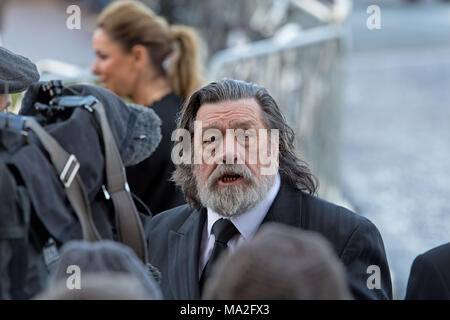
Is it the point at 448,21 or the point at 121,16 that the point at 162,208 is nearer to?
the point at 121,16

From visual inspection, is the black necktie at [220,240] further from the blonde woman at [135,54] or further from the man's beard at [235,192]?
the blonde woman at [135,54]

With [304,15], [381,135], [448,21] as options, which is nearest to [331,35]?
[304,15]

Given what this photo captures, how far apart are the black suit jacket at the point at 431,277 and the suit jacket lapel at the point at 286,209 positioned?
1.35ft

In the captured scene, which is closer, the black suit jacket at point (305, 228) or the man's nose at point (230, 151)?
the black suit jacket at point (305, 228)

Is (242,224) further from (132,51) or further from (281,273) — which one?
(132,51)

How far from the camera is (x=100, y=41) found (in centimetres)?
503

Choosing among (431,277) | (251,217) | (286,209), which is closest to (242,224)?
(251,217)

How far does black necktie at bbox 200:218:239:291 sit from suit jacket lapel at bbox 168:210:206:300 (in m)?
0.04

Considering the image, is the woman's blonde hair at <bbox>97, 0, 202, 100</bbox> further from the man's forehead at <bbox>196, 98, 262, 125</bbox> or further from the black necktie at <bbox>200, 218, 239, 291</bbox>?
the black necktie at <bbox>200, 218, 239, 291</bbox>

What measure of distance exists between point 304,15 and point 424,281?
6.31 meters

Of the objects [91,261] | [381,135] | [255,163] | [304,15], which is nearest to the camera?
[91,261]

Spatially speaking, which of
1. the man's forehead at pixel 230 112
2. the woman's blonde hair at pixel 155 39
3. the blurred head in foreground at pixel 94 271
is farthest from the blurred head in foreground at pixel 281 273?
the woman's blonde hair at pixel 155 39

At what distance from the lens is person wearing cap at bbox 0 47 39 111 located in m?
3.01

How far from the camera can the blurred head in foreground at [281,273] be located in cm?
198
